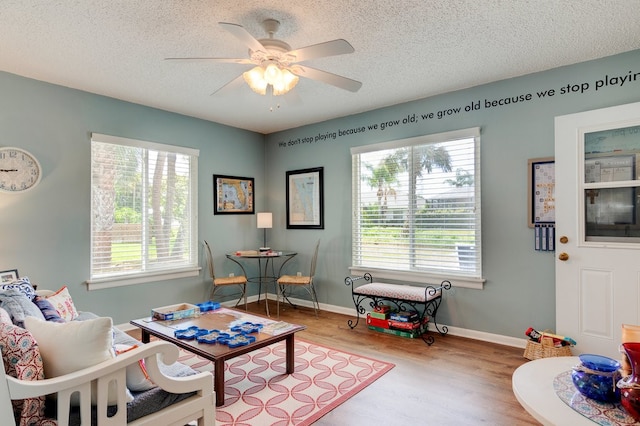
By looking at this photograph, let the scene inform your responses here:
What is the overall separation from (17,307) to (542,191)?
4005 mm

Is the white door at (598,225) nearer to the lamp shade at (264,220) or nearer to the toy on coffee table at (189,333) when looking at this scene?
the toy on coffee table at (189,333)

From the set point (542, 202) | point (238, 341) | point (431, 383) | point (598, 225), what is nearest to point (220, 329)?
point (238, 341)

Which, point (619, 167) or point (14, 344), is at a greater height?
point (619, 167)

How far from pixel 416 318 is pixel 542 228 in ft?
4.95

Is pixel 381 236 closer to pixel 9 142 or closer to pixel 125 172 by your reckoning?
pixel 125 172

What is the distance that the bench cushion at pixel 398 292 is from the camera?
3.64 metres

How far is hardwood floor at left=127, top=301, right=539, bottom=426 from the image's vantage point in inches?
89.4

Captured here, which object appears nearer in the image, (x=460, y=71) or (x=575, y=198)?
(x=575, y=198)

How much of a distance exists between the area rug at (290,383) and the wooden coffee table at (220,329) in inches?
6.8

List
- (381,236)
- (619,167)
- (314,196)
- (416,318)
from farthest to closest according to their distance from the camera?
1. (314,196)
2. (381,236)
3. (416,318)
4. (619,167)

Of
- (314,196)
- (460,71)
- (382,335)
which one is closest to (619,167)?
(460,71)

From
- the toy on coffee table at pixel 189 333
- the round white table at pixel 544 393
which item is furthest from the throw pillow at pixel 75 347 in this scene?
the round white table at pixel 544 393

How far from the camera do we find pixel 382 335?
12.6 feet

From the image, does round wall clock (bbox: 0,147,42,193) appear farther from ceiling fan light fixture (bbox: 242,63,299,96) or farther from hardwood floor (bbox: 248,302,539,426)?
hardwood floor (bbox: 248,302,539,426)
